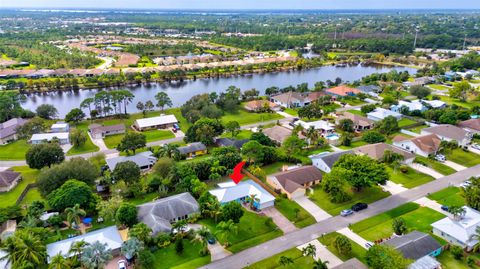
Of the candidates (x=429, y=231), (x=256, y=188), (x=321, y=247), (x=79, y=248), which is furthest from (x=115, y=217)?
(x=429, y=231)

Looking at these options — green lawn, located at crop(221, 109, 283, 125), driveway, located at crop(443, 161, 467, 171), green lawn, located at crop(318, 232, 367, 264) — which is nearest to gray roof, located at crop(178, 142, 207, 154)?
green lawn, located at crop(221, 109, 283, 125)

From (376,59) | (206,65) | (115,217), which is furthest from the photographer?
(376,59)

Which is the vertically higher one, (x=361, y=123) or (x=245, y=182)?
(x=361, y=123)

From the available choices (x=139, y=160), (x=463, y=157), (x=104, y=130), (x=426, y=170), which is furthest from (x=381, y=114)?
(x=104, y=130)

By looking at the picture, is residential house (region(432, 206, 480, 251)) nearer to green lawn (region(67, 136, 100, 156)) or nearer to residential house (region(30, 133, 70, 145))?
green lawn (region(67, 136, 100, 156))

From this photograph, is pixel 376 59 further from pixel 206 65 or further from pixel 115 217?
pixel 115 217

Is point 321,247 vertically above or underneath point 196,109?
underneath

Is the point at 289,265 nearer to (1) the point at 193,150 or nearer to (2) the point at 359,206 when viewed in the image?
(2) the point at 359,206

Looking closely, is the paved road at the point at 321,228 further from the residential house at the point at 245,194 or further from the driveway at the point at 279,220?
the residential house at the point at 245,194
